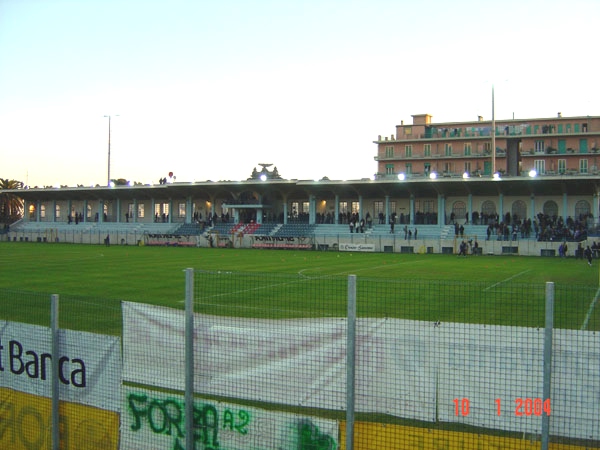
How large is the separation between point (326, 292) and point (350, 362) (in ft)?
56.9

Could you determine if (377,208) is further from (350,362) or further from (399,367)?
(350,362)

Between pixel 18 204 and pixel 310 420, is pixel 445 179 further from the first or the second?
pixel 18 204

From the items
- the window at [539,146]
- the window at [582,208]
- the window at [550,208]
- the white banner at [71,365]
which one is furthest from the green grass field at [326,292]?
the window at [539,146]

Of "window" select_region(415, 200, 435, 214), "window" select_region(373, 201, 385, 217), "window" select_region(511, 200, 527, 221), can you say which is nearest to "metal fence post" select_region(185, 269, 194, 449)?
"window" select_region(511, 200, 527, 221)

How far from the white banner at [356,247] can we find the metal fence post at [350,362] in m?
54.2

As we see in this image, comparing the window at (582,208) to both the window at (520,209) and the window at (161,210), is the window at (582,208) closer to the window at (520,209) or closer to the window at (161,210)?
the window at (520,209)

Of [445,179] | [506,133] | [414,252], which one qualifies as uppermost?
[506,133]

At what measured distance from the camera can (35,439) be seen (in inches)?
315

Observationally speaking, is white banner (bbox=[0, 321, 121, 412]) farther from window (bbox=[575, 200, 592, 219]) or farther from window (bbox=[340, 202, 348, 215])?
window (bbox=[340, 202, 348, 215])

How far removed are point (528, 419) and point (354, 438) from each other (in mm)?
1858

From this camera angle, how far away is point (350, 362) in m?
6.45

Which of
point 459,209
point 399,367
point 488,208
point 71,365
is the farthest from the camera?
point 459,209

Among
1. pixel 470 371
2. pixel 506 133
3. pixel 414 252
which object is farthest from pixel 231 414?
pixel 506 133

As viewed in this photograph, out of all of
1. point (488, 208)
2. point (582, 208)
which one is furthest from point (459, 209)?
point (582, 208)
